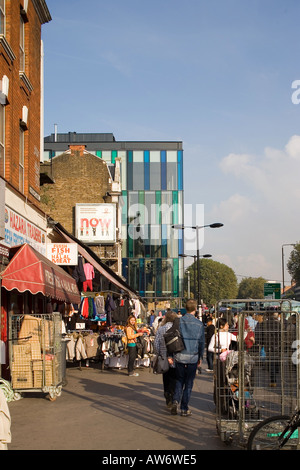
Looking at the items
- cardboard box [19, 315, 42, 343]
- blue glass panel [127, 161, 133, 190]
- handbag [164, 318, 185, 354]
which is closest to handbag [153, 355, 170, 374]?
handbag [164, 318, 185, 354]

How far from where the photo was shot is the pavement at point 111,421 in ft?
27.1

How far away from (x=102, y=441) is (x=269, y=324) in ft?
8.89

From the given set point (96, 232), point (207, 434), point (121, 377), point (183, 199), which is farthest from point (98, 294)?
point (183, 199)

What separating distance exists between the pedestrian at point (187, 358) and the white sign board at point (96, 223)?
122ft

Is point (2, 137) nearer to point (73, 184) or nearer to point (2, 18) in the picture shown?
point (2, 18)

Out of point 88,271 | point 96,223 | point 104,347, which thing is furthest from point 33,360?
point 96,223

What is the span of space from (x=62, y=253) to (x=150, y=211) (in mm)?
55171

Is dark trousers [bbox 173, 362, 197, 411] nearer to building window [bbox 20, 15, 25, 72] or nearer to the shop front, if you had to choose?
the shop front

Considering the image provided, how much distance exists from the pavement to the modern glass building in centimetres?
5737

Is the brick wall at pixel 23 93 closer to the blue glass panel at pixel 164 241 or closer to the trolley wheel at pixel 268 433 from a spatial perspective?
the trolley wheel at pixel 268 433

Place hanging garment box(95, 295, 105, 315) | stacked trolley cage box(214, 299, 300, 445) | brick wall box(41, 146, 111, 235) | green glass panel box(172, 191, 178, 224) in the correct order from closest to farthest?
1. stacked trolley cage box(214, 299, 300, 445)
2. hanging garment box(95, 295, 105, 315)
3. brick wall box(41, 146, 111, 235)
4. green glass panel box(172, 191, 178, 224)

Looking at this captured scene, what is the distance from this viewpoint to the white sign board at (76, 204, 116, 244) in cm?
4806

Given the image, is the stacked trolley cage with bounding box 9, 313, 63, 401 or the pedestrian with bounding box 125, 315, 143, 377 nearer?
the stacked trolley cage with bounding box 9, 313, 63, 401

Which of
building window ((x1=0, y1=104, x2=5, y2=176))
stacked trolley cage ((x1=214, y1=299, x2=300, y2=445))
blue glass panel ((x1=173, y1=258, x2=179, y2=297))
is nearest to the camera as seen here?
stacked trolley cage ((x1=214, y1=299, x2=300, y2=445))
